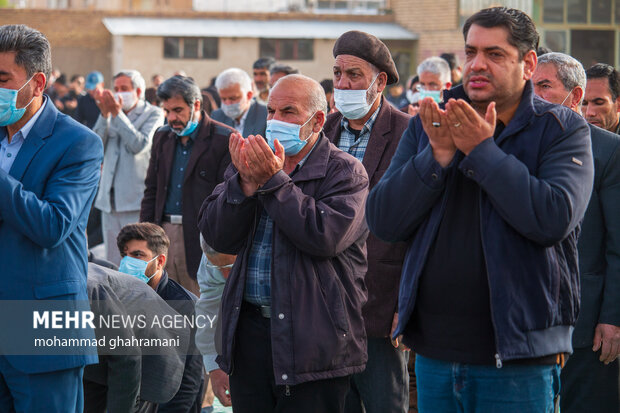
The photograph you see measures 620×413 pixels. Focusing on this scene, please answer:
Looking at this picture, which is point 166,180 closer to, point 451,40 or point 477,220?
point 477,220

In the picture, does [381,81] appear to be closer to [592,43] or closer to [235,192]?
[235,192]

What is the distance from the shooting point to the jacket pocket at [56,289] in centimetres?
380

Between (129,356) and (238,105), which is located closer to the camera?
(129,356)

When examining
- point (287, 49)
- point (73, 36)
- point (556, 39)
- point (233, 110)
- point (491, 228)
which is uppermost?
point (73, 36)

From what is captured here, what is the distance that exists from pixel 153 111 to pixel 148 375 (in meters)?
4.53

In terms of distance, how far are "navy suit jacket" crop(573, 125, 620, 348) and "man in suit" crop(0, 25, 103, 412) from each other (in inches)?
97.1

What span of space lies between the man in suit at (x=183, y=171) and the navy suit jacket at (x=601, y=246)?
3353mm

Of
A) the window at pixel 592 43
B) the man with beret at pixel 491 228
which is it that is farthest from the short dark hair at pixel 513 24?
the window at pixel 592 43

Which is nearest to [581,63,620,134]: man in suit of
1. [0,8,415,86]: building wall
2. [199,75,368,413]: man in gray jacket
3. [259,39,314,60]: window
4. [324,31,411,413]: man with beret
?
[324,31,411,413]: man with beret

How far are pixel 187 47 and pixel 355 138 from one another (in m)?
30.5

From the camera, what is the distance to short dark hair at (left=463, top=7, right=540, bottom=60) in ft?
10.8

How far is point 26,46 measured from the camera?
3971 millimetres

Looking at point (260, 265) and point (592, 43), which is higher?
point (592, 43)

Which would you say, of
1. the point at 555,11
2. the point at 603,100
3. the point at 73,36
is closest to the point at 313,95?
the point at 603,100
